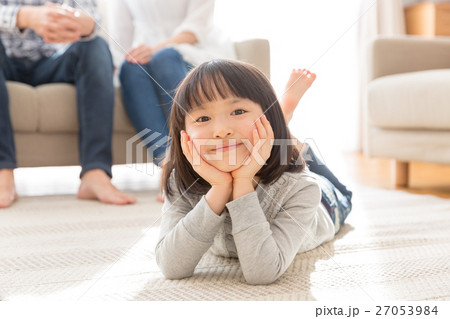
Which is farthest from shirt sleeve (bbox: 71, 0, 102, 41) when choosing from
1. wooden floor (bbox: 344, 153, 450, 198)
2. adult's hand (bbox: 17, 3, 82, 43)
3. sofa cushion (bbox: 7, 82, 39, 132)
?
wooden floor (bbox: 344, 153, 450, 198)

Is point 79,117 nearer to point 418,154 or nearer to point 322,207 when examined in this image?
point 322,207

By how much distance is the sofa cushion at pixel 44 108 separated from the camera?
1.25 metres

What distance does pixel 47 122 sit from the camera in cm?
128

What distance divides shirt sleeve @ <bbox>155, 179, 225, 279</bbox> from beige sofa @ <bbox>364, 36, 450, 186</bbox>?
33.3 inches

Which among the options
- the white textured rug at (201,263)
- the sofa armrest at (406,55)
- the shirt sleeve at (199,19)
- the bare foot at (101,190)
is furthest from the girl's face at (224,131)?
the sofa armrest at (406,55)

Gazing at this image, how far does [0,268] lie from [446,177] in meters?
1.50

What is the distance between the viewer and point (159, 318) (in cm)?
47

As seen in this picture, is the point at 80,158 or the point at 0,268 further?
the point at 80,158

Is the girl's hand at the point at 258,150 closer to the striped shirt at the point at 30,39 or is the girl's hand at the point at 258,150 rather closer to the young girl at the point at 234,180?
the young girl at the point at 234,180

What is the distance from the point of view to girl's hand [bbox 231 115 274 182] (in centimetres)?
56

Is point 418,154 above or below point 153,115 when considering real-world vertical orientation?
below

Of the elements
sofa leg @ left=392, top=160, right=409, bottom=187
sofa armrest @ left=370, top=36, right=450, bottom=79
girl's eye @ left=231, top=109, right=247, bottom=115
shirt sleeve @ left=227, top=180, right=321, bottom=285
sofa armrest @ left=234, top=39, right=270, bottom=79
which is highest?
sofa armrest @ left=234, top=39, right=270, bottom=79

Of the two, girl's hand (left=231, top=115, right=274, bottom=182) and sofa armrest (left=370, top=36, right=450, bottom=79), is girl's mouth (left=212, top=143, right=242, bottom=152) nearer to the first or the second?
girl's hand (left=231, top=115, right=274, bottom=182)

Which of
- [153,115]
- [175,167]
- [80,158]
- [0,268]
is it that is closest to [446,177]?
[153,115]
